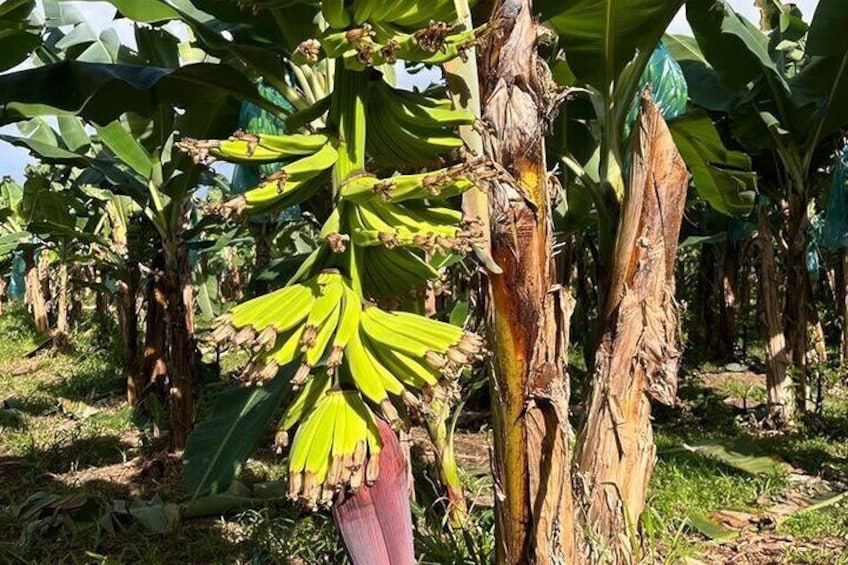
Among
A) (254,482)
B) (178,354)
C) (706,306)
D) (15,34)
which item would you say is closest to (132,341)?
(178,354)

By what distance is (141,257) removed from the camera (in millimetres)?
4961

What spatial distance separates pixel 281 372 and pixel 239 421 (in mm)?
169

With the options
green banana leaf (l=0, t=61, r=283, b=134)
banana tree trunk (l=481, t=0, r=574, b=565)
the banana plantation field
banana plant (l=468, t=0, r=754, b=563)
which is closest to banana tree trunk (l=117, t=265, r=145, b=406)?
the banana plantation field

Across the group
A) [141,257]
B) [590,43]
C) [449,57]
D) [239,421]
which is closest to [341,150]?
[449,57]

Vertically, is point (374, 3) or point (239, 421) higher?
point (374, 3)

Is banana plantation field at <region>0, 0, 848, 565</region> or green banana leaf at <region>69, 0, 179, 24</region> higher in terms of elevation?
green banana leaf at <region>69, 0, 179, 24</region>

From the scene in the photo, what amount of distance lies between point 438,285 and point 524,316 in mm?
223

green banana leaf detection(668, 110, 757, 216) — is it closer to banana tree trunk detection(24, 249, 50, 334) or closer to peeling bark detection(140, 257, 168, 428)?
peeling bark detection(140, 257, 168, 428)

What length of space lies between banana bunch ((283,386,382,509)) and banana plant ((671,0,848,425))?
8.08ft

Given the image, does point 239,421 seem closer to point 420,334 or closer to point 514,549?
point 514,549

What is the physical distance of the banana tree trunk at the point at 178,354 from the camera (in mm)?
3473

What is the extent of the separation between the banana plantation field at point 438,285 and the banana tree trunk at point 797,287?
24mm

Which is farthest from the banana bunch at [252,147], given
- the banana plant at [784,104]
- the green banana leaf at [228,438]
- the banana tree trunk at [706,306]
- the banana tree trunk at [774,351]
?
the banana tree trunk at [706,306]

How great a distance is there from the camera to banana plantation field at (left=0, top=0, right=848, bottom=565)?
3.02 feet
